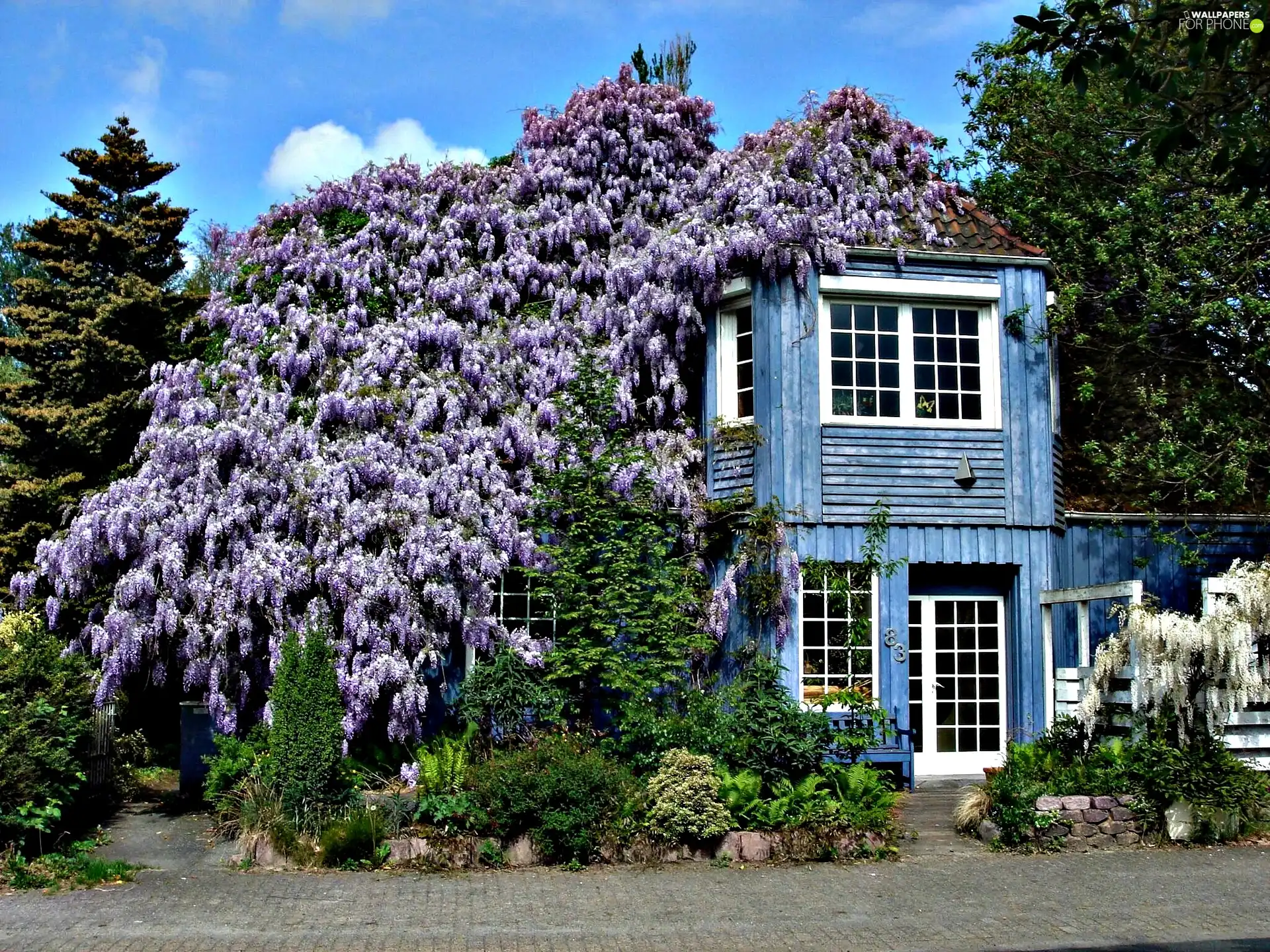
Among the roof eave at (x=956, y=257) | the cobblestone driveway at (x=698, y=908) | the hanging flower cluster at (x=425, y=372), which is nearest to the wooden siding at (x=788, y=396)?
the hanging flower cluster at (x=425, y=372)

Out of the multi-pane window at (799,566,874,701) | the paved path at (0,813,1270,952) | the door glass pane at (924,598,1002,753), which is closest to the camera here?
the paved path at (0,813,1270,952)

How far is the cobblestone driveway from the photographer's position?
26.1 feet

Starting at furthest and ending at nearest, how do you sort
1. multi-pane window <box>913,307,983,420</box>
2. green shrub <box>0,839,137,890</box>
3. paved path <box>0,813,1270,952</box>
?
multi-pane window <box>913,307,983,420</box>, green shrub <box>0,839,137,890</box>, paved path <box>0,813,1270,952</box>

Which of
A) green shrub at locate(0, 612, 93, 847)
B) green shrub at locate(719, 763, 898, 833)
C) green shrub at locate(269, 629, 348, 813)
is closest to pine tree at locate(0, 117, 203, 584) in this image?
green shrub at locate(0, 612, 93, 847)

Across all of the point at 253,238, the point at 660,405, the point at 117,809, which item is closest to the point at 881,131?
the point at 660,405

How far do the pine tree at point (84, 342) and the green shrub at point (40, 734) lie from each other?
2568 mm

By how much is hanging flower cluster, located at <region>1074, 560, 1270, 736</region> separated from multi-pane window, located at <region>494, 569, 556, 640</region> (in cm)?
667

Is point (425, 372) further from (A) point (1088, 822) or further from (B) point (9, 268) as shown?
(B) point (9, 268)

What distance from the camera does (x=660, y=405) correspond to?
15.1 metres

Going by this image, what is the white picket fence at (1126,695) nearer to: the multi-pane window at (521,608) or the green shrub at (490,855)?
the green shrub at (490,855)

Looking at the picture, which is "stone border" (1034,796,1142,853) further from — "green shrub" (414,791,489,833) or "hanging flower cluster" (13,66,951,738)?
"hanging flower cluster" (13,66,951,738)

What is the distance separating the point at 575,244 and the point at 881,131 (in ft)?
13.9

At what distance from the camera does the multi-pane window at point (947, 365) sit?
48.0 ft

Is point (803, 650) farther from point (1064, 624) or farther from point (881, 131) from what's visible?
point (881, 131)
